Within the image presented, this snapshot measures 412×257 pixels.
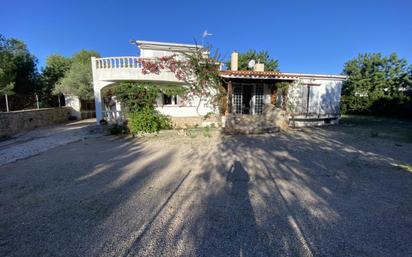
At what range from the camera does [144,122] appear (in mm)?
9602

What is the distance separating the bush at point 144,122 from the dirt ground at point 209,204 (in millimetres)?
3540

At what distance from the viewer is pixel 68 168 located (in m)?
5.10

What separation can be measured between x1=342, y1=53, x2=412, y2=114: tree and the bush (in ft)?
72.0

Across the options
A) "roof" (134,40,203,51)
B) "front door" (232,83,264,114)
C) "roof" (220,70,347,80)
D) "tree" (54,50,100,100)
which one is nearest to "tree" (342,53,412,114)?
"roof" (220,70,347,80)

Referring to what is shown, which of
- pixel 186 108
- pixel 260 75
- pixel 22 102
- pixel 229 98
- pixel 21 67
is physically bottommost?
pixel 186 108

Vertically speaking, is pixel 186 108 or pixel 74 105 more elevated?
pixel 74 105

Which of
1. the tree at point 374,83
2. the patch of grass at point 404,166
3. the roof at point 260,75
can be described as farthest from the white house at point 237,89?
the tree at point 374,83

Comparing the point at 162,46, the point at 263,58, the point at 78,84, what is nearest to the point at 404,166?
the point at 162,46

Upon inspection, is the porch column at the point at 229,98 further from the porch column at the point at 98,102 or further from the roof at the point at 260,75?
the porch column at the point at 98,102

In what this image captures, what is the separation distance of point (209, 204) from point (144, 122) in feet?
24.1

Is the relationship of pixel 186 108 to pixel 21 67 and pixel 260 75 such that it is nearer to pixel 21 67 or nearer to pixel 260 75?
pixel 260 75

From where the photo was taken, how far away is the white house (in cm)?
1078

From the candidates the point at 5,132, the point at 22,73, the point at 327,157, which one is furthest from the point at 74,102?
the point at 327,157

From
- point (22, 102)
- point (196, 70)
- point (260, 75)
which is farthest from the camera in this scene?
point (22, 102)
